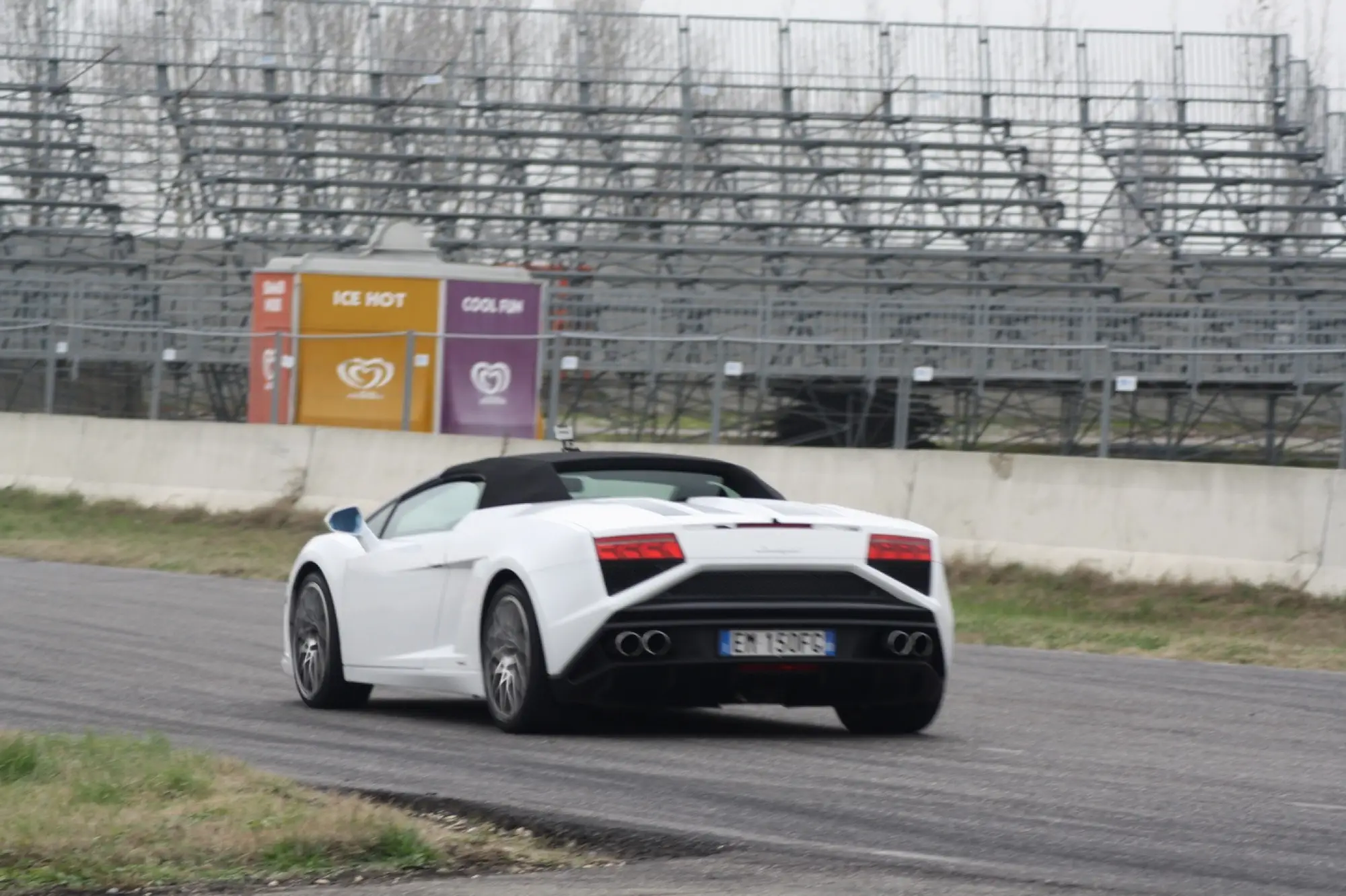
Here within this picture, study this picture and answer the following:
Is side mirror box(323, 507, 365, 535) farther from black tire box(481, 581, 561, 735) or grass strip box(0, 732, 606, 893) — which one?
grass strip box(0, 732, 606, 893)

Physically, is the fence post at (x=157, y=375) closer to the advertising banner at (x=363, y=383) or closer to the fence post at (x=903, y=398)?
the advertising banner at (x=363, y=383)

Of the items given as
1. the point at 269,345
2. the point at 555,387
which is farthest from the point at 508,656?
the point at 269,345

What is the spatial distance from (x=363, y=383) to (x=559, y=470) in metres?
15.5

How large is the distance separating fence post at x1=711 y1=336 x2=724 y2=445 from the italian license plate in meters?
13.0

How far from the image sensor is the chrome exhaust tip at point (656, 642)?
343 inches

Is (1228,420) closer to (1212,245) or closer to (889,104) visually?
(1212,245)

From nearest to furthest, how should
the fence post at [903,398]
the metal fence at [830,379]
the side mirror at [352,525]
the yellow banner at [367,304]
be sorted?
the side mirror at [352,525] → the fence post at [903,398] → the metal fence at [830,379] → the yellow banner at [367,304]

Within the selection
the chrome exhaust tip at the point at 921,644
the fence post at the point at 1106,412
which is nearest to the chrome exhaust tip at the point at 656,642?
the chrome exhaust tip at the point at 921,644

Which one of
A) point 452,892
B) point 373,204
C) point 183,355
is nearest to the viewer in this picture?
point 452,892

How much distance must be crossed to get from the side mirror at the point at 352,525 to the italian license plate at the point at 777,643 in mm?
2217

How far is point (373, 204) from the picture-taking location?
40000 mm

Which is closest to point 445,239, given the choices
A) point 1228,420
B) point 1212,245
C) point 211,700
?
point 1212,245

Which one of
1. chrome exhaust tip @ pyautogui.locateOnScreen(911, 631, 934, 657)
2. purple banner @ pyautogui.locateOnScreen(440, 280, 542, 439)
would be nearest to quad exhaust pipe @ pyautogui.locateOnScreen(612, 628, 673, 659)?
chrome exhaust tip @ pyautogui.locateOnScreen(911, 631, 934, 657)

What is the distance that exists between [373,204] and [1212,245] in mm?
14160
